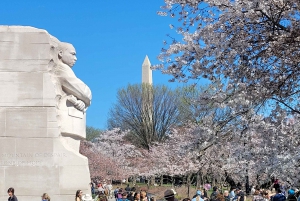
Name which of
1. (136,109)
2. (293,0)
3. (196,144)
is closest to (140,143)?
(136,109)

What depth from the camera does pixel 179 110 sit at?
46.8m

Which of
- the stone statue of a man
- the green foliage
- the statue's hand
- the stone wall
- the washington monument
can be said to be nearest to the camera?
the stone wall

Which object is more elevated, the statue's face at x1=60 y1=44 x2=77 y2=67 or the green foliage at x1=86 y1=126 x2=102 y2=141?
the green foliage at x1=86 y1=126 x2=102 y2=141

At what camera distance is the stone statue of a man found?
12.4m

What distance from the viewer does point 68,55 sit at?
12.8 metres

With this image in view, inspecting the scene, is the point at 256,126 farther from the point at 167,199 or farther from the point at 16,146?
the point at 16,146

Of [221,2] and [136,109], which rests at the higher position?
[136,109]

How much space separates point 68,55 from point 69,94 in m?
1.02

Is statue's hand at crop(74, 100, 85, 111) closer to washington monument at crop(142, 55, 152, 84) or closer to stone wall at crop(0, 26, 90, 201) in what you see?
stone wall at crop(0, 26, 90, 201)

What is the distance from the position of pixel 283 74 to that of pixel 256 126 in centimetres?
184

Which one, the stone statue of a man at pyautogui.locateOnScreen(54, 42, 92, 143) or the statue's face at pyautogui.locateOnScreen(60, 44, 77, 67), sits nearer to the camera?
the stone statue of a man at pyautogui.locateOnScreen(54, 42, 92, 143)

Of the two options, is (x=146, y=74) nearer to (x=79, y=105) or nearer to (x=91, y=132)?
(x=91, y=132)

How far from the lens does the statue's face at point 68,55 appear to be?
12703mm

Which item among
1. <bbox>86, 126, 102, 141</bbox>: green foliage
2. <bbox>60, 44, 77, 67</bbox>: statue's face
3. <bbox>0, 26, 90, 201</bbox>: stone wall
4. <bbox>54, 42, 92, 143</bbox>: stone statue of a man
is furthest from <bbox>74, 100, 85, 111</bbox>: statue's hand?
<bbox>86, 126, 102, 141</bbox>: green foliage
